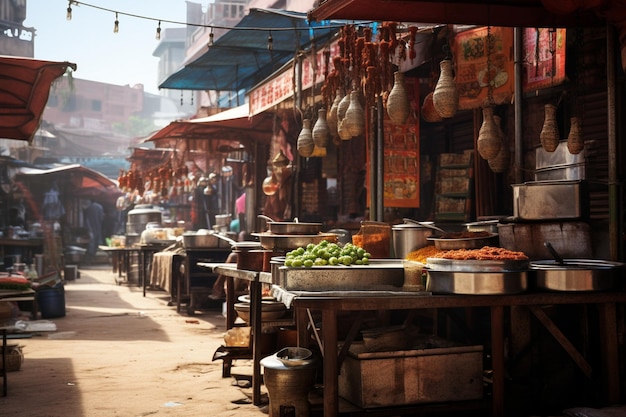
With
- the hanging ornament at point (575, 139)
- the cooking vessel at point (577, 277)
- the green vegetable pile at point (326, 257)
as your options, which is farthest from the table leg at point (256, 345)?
the hanging ornament at point (575, 139)

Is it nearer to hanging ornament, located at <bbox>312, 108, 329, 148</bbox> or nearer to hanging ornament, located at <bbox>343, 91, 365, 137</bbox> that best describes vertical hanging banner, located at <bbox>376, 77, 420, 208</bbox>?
hanging ornament, located at <bbox>312, 108, 329, 148</bbox>

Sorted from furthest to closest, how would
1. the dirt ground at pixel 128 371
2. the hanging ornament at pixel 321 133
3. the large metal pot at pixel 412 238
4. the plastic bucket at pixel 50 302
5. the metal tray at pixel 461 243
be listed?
the plastic bucket at pixel 50 302, the hanging ornament at pixel 321 133, the dirt ground at pixel 128 371, the large metal pot at pixel 412 238, the metal tray at pixel 461 243

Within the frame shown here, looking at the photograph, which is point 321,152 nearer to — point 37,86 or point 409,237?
point 37,86

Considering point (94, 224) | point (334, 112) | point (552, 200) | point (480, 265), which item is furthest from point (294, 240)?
point (94, 224)

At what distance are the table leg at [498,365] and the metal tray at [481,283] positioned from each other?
20 cm

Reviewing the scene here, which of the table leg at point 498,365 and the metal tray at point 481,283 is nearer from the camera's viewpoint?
the metal tray at point 481,283

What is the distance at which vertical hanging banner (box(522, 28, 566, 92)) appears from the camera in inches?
287

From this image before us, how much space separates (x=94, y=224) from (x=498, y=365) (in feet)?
107

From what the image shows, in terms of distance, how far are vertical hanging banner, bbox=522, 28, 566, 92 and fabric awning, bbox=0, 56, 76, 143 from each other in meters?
5.47

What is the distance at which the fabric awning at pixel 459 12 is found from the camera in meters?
5.29

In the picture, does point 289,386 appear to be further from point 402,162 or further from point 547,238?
point 402,162

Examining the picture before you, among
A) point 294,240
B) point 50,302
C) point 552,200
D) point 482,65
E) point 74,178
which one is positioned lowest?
point 50,302

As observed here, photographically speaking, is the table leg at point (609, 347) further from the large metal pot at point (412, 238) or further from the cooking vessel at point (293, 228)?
the cooking vessel at point (293, 228)

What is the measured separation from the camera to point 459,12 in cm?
571
